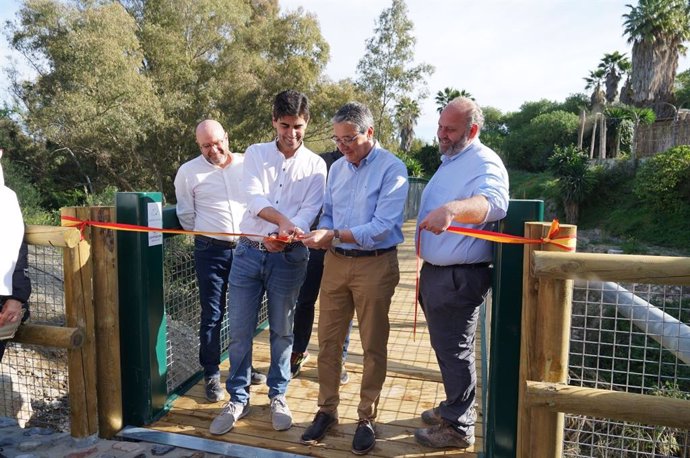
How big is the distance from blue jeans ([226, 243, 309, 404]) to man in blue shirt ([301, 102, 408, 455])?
0.23 m

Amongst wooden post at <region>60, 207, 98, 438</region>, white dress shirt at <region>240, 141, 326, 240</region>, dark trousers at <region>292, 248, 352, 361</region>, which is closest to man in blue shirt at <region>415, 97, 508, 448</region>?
white dress shirt at <region>240, 141, 326, 240</region>

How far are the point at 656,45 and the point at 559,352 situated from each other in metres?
34.4

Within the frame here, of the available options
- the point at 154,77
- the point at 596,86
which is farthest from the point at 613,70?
the point at 154,77

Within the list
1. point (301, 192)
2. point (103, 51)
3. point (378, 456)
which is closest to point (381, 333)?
point (378, 456)

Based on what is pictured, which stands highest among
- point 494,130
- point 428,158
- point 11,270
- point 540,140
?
point 494,130

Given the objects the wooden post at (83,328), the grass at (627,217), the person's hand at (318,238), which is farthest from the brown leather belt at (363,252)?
the grass at (627,217)

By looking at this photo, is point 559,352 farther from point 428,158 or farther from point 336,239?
point 428,158

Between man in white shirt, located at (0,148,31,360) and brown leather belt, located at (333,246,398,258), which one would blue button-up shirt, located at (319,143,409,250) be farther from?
man in white shirt, located at (0,148,31,360)

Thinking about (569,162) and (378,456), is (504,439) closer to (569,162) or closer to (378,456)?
(378,456)

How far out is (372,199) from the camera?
2654mm

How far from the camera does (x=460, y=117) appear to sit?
2559 mm

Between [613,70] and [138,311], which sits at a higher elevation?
[613,70]

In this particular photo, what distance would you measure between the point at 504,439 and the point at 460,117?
1.58 m

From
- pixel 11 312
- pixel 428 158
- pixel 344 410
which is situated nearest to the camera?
pixel 11 312
